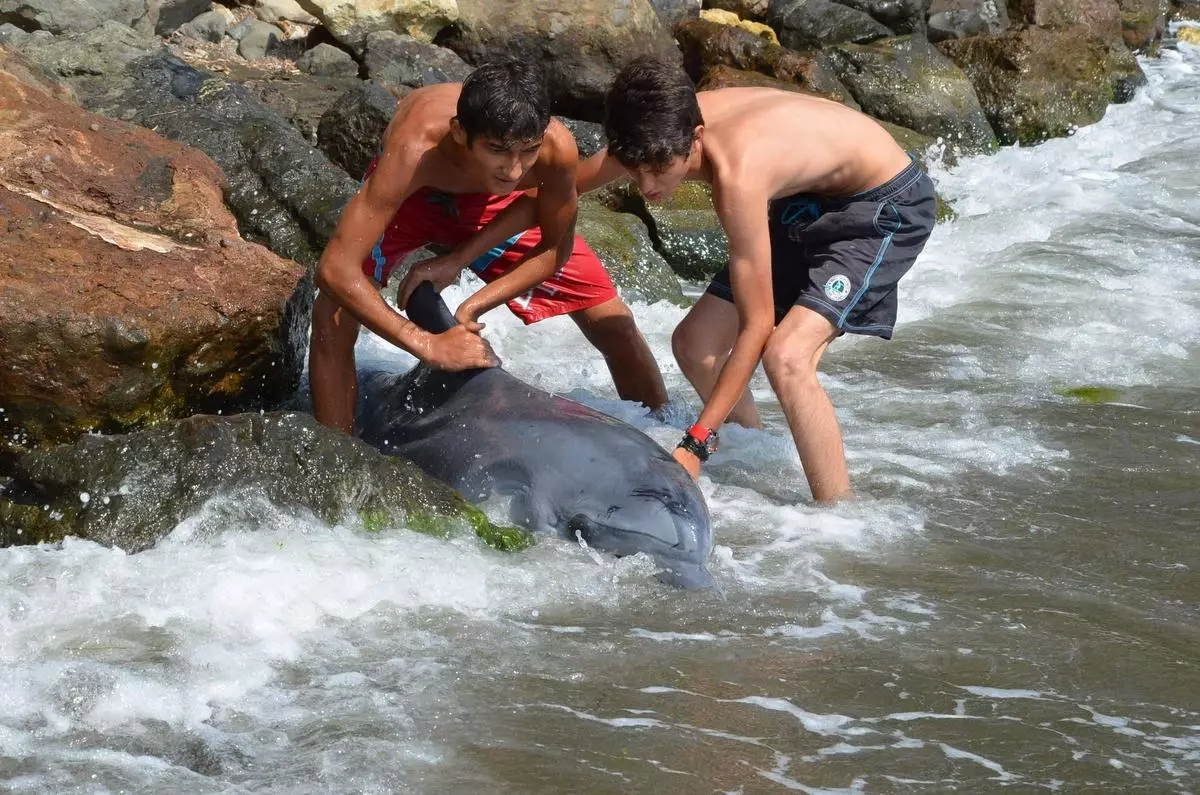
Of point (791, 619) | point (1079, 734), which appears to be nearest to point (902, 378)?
point (791, 619)

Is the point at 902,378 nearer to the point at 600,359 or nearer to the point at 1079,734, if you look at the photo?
the point at 600,359

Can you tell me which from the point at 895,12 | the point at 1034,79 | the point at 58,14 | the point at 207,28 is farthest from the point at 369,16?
the point at 1034,79

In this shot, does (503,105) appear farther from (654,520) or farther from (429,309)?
(654,520)

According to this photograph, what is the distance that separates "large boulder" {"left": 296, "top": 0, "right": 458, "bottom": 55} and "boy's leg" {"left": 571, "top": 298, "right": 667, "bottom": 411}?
271 inches

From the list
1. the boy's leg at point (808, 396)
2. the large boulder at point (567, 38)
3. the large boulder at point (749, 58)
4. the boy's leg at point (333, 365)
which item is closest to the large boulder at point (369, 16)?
the large boulder at point (567, 38)

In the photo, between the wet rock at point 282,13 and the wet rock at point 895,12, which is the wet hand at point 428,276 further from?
the wet rock at point 895,12

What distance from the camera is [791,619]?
3.95 metres

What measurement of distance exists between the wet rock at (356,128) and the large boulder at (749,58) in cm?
411

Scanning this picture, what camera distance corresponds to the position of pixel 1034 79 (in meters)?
13.9

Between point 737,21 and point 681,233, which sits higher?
point 681,233

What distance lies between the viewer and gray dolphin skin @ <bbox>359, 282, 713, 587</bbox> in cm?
421

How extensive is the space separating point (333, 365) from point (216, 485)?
86cm

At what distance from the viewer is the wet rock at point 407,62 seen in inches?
439

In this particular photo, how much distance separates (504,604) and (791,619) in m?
0.79
